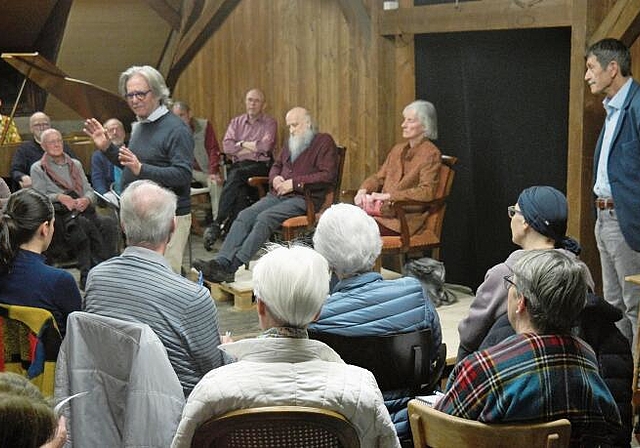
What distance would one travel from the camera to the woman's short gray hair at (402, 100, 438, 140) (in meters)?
5.69

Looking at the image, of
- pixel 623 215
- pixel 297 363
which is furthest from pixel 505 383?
pixel 623 215

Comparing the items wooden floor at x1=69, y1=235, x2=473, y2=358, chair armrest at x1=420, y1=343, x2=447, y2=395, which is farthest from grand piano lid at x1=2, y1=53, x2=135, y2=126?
chair armrest at x1=420, y1=343, x2=447, y2=395

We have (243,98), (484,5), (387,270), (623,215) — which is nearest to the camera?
(623,215)

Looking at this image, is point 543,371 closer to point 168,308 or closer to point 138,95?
point 168,308

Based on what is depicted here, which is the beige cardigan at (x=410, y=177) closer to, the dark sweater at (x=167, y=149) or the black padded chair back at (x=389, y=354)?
the dark sweater at (x=167, y=149)

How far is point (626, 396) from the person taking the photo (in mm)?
2635

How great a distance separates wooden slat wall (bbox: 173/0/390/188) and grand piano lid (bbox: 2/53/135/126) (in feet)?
2.99

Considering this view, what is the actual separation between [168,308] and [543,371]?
1.13 m

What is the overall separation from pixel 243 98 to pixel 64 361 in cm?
603

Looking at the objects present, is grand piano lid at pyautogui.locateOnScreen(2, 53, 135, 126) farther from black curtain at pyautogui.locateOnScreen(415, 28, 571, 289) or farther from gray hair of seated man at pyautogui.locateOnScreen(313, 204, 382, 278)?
gray hair of seated man at pyautogui.locateOnScreen(313, 204, 382, 278)

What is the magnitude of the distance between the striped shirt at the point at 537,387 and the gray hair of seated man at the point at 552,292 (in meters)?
0.04

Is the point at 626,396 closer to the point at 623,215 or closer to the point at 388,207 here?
the point at 623,215

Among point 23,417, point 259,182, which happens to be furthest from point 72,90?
point 23,417

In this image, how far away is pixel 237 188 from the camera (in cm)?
738
